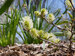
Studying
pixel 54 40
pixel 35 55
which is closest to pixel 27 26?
pixel 54 40

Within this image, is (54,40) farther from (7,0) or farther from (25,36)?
(25,36)

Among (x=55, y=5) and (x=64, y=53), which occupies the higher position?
(x=55, y=5)

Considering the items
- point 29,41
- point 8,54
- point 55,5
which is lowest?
point 29,41

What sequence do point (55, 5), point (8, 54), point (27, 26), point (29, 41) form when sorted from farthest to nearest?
point (55, 5), point (29, 41), point (8, 54), point (27, 26)

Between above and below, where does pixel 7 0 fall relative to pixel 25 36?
above

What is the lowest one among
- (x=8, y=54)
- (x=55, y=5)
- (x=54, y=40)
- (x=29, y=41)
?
(x=29, y=41)

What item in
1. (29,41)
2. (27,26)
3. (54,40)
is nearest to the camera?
(27,26)

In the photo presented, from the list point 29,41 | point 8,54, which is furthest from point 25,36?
point 8,54

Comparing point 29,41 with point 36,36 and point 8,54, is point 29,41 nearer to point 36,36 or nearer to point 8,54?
point 8,54

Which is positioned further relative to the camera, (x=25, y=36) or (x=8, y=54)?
(x=25, y=36)
